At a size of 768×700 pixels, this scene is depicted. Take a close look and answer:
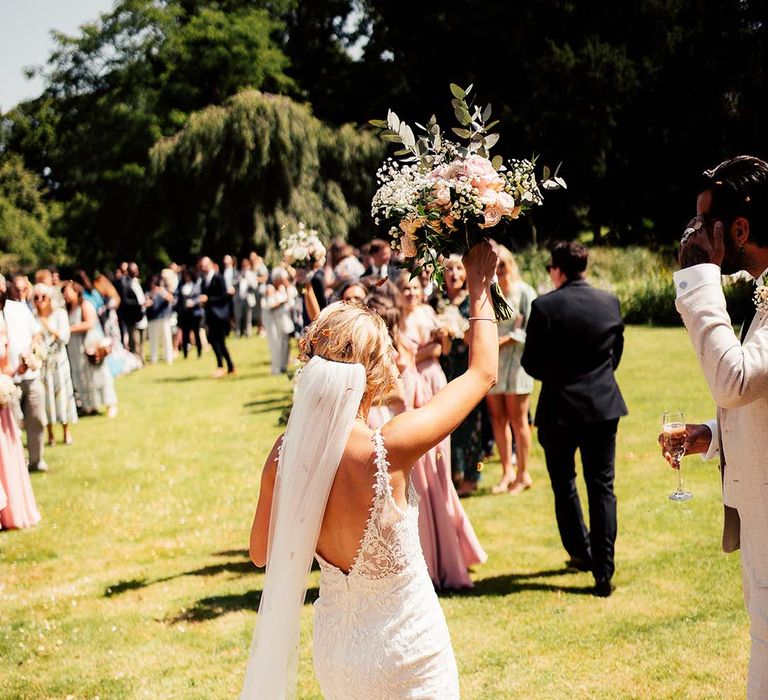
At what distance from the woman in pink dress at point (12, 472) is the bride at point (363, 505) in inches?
239

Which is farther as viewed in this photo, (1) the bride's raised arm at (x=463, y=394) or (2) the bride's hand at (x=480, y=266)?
(2) the bride's hand at (x=480, y=266)

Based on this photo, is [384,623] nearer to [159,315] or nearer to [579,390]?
[579,390]

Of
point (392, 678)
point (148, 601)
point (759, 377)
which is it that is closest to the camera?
point (759, 377)

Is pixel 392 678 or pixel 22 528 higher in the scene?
pixel 392 678

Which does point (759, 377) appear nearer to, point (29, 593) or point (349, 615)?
point (349, 615)

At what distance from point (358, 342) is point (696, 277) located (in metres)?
1.11

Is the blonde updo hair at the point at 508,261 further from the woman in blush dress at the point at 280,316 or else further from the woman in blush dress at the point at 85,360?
the woman in blush dress at the point at 280,316

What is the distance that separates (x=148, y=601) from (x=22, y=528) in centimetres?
295

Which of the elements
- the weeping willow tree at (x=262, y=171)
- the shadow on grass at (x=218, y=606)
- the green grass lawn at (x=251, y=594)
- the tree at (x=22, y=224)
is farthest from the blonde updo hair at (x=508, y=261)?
the tree at (x=22, y=224)

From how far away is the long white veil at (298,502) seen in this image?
9.62ft

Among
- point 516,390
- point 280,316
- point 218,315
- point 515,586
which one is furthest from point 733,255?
point 218,315

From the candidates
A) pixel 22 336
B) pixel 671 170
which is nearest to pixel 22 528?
pixel 22 336

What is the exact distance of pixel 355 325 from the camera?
2951 millimetres

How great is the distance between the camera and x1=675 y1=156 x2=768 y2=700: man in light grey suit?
8.84 ft
